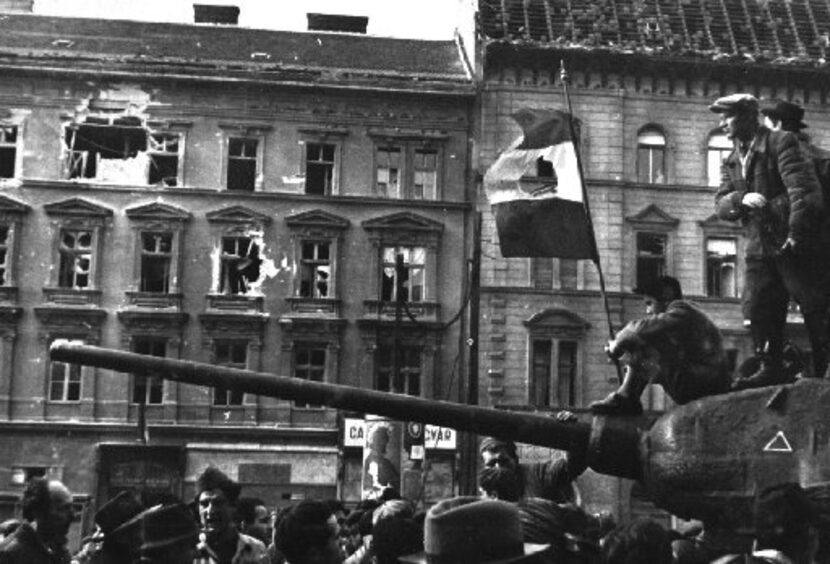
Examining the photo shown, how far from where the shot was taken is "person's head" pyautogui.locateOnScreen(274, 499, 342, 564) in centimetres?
546

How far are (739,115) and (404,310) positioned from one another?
2468 centimetres

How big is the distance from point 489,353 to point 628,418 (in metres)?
24.6

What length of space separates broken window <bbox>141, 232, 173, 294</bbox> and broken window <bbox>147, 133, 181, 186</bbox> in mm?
1314

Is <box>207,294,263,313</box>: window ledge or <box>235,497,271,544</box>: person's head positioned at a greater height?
<box>207,294,263,313</box>: window ledge

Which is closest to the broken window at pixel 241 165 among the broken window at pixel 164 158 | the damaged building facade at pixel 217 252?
the damaged building facade at pixel 217 252

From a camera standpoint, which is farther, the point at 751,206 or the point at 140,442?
the point at 140,442

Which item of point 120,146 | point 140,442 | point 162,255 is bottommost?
point 140,442

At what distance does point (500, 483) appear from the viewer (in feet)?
27.6

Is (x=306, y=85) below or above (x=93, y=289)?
above

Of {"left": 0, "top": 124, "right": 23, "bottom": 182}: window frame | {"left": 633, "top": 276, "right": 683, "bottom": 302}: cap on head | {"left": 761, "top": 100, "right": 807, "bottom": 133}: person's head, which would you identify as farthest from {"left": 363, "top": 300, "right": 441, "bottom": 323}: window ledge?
{"left": 633, "top": 276, "right": 683, "bottom": 302}: cap on head

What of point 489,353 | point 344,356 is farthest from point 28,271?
point 489,353

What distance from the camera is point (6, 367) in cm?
3122

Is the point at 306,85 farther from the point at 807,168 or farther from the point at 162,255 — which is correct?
the point at 807,168

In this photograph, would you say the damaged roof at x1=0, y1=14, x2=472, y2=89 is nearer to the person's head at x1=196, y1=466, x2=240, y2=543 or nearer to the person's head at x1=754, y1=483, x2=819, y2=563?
the person's head at x1=196, y1=466, x2=240, y2=543
